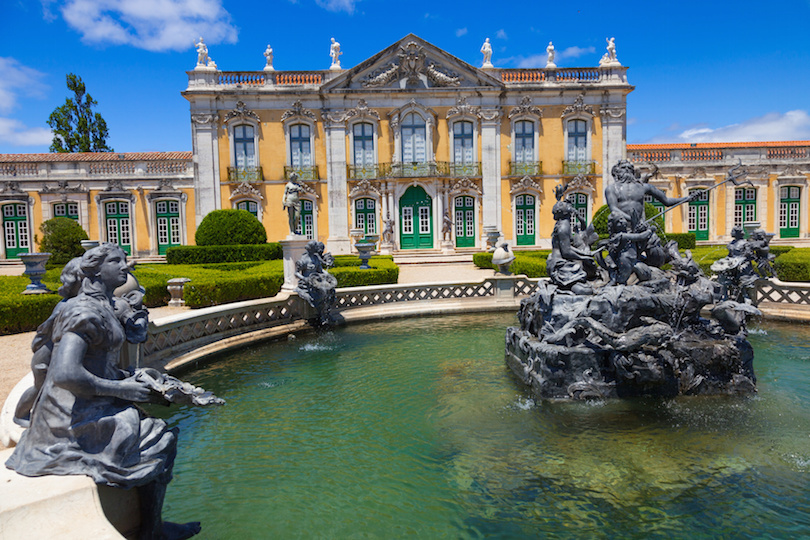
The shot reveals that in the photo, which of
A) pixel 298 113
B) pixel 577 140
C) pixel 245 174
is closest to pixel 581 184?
pixel 577 140

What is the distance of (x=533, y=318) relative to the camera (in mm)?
7504

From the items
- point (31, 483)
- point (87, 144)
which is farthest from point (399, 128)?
point (31, 483)

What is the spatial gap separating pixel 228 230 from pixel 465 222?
1218cm

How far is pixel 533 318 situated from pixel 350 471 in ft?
12.8

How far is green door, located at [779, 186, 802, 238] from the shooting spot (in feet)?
90.9

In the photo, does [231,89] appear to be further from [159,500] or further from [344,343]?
[159,500]

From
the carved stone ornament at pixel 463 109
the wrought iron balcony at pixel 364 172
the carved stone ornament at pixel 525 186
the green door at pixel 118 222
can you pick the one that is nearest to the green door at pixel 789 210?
the carved stone ornament at pixel 525 186

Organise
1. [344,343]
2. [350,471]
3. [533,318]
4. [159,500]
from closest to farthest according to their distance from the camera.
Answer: [159,500]
[350,471]
[533,318]
[344,343]

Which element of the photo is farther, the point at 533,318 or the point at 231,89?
the point at 231,89

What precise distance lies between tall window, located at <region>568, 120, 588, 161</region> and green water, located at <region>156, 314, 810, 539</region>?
2153 centimetres

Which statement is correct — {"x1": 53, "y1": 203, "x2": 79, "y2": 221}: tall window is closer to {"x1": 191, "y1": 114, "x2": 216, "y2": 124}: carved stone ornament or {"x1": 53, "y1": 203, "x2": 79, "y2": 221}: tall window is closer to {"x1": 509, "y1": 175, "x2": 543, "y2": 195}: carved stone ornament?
{"x1": 191, "y1": 114, "x2": 216, "y2": 124}: carved stone ornament

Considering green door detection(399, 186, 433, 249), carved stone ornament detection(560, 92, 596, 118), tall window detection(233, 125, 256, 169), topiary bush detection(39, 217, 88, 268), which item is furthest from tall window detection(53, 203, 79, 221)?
carved stone ornament detection(560, 92, 596, 118)

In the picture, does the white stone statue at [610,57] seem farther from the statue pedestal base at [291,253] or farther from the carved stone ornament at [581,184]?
the statue pedestal base at [291,253]

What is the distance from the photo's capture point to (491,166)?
27156 mm
